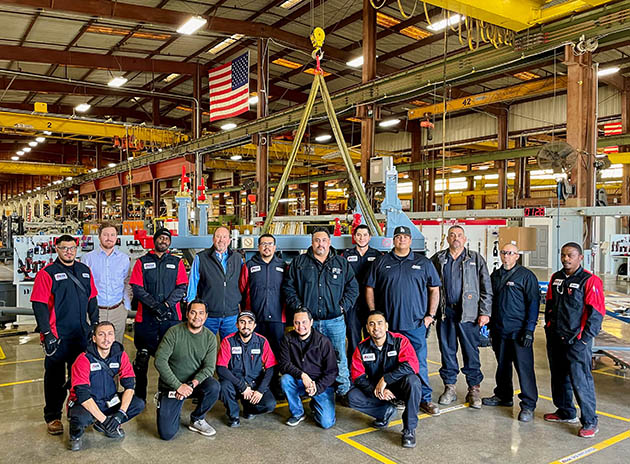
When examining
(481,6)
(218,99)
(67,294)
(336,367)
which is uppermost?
(218,99)

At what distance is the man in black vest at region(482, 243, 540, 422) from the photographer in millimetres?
4938

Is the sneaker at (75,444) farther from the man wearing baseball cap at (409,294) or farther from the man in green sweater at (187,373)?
the man wearing baseball cap at (409,294)

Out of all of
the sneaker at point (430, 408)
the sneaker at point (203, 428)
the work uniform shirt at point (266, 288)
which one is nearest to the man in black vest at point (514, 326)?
the sneaker at point (430, 408)

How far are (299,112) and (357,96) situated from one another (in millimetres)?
1668

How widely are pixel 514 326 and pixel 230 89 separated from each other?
37.2 feet

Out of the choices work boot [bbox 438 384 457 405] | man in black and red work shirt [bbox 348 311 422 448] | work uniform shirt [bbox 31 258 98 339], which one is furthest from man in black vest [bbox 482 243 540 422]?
work uniform shirt [bbox 31 258 98 339]

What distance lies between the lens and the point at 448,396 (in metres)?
5.35

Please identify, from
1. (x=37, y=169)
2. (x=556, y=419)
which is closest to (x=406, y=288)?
(x=556, y=419)

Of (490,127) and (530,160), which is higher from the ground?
(490,127)

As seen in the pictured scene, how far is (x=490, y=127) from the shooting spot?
21219 mm

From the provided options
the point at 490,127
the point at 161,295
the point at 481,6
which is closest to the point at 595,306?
the point at 481,6

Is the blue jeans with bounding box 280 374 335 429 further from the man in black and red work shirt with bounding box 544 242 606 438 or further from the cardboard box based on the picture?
the cardboard box

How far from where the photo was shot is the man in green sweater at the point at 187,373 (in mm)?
4391

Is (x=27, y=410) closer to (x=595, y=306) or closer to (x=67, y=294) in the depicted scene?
(x=67, y=294)
